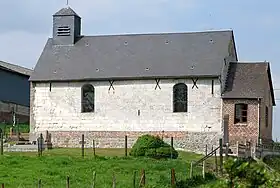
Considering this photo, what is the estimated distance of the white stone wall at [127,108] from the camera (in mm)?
40562

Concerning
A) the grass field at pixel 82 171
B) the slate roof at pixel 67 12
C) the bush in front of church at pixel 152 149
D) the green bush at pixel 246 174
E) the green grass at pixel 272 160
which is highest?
the slate roof at pixel 67 12

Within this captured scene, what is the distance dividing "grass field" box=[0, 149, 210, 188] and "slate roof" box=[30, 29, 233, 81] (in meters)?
12.7

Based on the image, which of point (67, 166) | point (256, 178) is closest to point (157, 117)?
point (67, 166)

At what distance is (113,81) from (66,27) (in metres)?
6.55

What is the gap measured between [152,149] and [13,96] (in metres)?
28.0

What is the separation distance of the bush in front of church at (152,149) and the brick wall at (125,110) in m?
7.83

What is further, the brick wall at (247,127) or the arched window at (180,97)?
the arched window at (180,97)

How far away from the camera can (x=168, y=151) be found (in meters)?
32.3

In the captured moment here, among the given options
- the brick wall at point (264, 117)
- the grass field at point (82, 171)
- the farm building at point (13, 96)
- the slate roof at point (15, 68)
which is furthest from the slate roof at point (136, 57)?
the slate roof at point (15, 68)

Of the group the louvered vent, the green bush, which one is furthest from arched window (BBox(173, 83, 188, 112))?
the green bush

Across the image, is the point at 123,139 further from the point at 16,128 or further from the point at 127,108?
the point at 16,128

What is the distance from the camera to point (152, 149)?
32469 millimetres

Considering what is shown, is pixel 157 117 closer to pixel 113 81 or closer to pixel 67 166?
pixel 113 81

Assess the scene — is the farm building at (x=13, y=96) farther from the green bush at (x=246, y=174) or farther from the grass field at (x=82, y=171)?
the green bush at (x=246, y=174)
